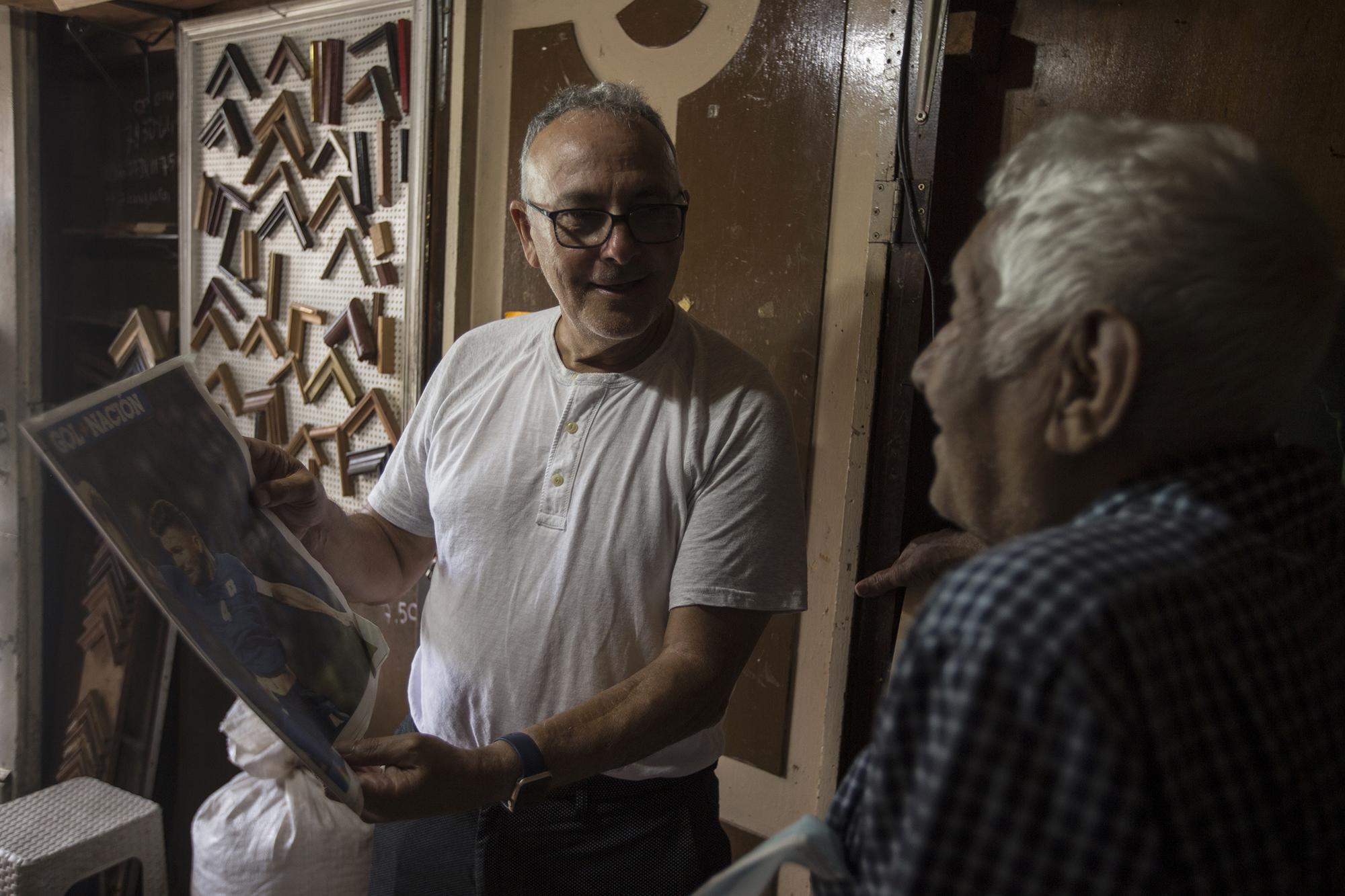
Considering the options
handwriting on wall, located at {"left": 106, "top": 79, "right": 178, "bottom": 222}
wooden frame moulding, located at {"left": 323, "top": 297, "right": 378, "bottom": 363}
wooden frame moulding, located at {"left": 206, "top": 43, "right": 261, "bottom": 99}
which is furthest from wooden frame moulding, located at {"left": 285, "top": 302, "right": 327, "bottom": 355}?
handwriting on wall, located at {"left": 106, "top": 79, "right": 178, "bottom": 222}

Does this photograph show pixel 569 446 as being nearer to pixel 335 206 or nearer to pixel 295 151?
pixel 335 206

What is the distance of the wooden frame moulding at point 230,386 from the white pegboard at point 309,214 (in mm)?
16

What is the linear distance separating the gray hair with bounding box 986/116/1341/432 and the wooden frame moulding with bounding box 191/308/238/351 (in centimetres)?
242

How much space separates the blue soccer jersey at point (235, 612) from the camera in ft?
3.03

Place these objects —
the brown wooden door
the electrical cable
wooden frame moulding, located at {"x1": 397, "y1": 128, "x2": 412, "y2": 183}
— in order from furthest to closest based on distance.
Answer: wooden frame moulding, located at {"x1": 397, "y1": 128, "x2": 412, "y2": 183} < the brown wooden door < the electrical cable

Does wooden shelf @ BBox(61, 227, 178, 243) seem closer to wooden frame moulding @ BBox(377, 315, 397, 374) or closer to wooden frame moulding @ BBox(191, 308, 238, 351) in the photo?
wooden frame moulding @ BBox(191, 308, 238, 351)

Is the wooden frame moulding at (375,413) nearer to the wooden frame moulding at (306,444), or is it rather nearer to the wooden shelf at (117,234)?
the wooden frame moulding at (306,444)

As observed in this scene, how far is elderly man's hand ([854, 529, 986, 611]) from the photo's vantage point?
1.56 metres

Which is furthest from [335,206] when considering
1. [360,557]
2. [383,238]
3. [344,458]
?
[360,557]

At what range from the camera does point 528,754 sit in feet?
3.44

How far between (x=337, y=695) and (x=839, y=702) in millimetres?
967

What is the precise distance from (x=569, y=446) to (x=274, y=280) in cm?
153

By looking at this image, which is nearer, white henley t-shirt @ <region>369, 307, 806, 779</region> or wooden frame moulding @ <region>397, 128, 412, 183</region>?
white henley t-shirt @ <region>369, 307, 806, 779</region>

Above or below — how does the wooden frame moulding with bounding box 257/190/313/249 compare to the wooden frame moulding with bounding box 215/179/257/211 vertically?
below
